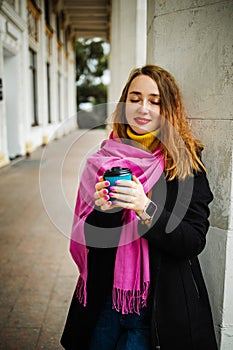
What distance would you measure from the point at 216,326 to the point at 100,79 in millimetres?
34781

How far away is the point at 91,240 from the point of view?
1487 millimetres

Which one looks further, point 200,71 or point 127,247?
point 200,71

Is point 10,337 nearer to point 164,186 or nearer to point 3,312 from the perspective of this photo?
point 3,312

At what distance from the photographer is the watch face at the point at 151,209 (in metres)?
1.28

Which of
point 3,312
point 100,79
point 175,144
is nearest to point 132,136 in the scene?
point 175,144

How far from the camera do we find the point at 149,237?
1.31 metres

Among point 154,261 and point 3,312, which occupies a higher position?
point 154,261

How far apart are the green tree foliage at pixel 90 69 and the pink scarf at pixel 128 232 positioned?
3317 centimetres

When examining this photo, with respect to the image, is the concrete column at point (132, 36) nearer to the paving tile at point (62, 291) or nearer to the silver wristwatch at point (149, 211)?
the paving tile at point (62, 291)

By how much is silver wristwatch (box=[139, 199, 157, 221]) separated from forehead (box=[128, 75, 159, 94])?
443 millimetres

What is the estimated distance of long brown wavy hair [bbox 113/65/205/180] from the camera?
1.38m

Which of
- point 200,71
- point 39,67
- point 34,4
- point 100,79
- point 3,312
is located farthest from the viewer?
point 100,79

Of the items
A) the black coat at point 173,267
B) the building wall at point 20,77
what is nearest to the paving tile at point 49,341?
the black coat at point 173,267

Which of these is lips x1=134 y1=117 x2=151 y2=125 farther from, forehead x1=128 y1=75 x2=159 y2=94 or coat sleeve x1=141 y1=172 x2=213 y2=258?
coat sleeve x1=141 y1=172 x2=213 y2=258
